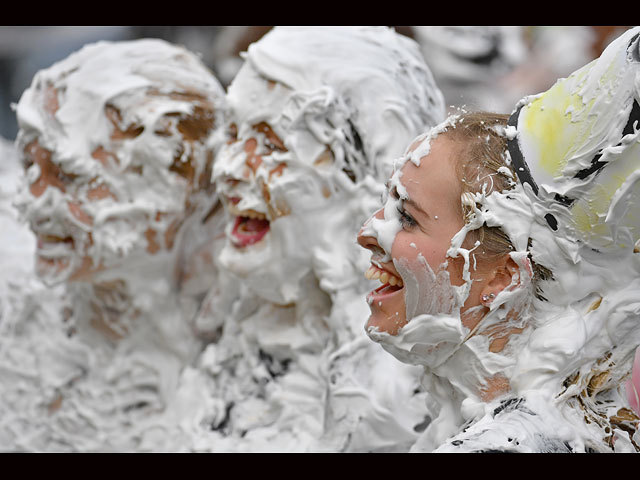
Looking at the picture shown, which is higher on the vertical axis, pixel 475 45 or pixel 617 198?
pixel 617 198

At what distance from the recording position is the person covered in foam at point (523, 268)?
1.81m

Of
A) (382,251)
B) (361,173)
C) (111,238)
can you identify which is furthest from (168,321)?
(382,251)

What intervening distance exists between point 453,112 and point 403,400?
901 mm

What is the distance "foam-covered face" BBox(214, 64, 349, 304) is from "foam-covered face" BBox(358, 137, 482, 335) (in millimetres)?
862

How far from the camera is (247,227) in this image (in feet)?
9.70

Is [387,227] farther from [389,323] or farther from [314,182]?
[314,182]

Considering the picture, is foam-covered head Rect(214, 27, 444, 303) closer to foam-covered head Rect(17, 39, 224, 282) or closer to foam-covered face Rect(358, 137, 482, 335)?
foam-covered head Rect(17, 39, 224, 282)

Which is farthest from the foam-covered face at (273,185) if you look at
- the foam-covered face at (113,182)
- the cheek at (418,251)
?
the cheek at (418,251)

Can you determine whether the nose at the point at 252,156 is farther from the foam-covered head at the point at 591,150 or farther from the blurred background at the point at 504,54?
the blurred background at the point at 504,54

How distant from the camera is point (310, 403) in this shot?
2932 mm

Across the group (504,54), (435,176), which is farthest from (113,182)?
(504,54)

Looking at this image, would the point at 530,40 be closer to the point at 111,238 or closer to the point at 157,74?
the point at 157,74

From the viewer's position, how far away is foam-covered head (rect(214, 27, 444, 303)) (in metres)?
2.82

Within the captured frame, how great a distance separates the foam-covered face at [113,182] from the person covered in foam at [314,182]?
39cm
